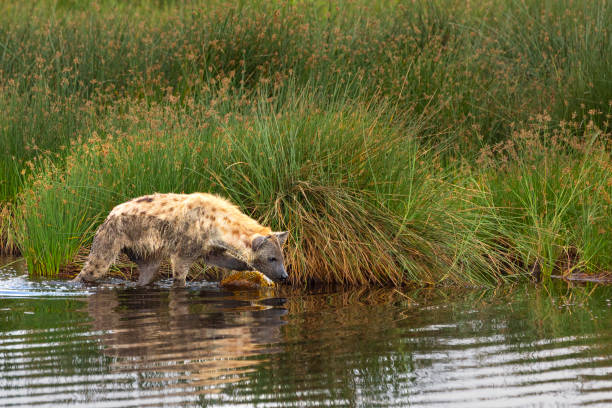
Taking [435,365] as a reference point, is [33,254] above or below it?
below

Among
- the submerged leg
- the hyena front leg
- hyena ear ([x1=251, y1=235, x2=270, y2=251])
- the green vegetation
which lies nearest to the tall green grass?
the green vegetation

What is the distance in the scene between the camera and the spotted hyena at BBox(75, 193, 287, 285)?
1133 cm

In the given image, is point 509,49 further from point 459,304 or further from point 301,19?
point 459,304

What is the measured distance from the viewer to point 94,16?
20125mm

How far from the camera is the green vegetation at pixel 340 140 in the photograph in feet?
40.0

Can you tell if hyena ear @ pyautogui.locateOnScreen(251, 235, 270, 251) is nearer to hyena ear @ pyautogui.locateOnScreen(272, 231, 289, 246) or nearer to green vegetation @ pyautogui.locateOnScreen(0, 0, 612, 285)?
hyena ear @ pyautogui.locateOnScreen(272, 231, 289, 246)

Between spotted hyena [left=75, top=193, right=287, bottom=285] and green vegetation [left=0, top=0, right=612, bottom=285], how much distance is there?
0.78 m

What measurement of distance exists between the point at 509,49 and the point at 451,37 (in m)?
1.31

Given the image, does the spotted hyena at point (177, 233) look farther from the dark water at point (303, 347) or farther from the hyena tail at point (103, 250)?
the dark water at point (303, 347)

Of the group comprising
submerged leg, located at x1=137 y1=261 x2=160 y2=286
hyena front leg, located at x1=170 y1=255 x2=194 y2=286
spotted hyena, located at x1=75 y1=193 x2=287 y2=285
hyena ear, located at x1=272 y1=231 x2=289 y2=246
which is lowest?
submerged leg, located at x1=137 y1=261 x2=160 y2=286

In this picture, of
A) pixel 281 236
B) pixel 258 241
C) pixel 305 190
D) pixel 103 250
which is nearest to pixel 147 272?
pixel 103 250

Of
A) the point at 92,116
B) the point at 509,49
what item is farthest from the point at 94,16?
the point at 509,49

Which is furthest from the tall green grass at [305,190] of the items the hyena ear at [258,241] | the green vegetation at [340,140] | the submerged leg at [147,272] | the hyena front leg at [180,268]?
the hyena front leg at [180,268]

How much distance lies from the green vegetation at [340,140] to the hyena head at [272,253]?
0.71 metres
